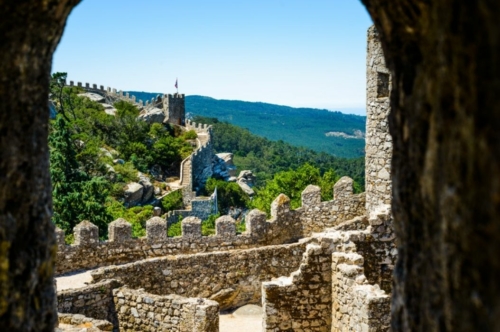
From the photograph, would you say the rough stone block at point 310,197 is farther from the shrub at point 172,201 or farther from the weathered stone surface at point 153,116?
the weathered stone surface at point 153,116

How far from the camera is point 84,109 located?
169ft

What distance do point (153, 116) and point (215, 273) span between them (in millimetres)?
44791

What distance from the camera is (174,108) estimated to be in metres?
58.3

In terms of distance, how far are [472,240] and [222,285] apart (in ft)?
33.1

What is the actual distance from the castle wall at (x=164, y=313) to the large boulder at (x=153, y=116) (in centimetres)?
4558

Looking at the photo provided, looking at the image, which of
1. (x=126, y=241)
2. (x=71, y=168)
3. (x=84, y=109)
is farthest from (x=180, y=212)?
(x=126, y=241)

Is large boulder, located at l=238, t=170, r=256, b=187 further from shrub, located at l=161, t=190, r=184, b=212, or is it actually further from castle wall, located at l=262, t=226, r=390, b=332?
castle wall, located at l=262, t=226, r=390, b=332

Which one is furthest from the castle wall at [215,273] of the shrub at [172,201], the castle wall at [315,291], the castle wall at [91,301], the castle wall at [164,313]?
the shrub at [172,201]

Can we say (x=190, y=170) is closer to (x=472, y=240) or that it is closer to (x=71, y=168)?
(x=71, y=168)

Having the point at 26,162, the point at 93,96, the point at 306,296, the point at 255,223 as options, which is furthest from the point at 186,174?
the point at 26,162

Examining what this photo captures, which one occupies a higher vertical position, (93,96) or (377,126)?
(93,96)

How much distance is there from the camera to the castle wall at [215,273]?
438 inches

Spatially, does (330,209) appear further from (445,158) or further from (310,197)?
(445,158)

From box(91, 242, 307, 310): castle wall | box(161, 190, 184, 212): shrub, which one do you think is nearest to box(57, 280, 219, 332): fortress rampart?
box(91, 242, 307, 310): castle wall
